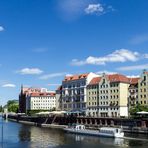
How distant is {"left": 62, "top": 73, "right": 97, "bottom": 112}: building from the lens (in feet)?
609

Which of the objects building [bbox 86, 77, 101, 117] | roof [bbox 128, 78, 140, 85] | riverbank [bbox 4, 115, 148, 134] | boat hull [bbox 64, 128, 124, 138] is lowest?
boat hull [bbox 64, 128, 124, 138]

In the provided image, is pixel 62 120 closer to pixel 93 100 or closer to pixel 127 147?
pixel 93 100

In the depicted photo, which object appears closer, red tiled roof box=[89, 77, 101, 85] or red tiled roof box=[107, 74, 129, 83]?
red tiled roof box=[107, 74, 129, 83]

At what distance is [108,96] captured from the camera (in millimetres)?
170125

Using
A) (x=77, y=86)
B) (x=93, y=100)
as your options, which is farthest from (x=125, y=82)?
(x=77, y=86)

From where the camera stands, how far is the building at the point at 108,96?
164250mm

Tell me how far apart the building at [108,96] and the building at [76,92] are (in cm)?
346

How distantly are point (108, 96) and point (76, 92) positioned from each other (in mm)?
25458

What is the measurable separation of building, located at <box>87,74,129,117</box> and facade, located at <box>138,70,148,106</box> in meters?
8.62

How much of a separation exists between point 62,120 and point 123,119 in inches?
1716

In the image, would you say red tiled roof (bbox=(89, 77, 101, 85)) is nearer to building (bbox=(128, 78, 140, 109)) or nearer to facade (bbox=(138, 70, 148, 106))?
building (bbox=(128, 78, 140, 109))

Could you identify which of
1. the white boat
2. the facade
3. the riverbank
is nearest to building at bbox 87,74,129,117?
the facade

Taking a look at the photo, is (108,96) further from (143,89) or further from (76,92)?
(76,92)

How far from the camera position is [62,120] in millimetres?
175125
